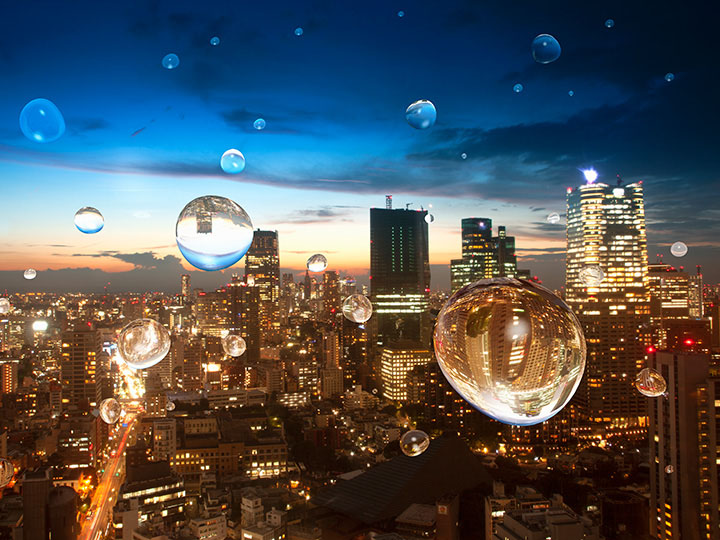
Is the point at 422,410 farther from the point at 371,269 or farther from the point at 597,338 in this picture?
the point at 371,269

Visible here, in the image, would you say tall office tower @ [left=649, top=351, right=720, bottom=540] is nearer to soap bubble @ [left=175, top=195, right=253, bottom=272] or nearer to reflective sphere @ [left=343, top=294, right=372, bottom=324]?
reflective sphere @ [left=343, top=294, right=372, bottom=324]

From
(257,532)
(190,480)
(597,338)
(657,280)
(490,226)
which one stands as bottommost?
(190,480)

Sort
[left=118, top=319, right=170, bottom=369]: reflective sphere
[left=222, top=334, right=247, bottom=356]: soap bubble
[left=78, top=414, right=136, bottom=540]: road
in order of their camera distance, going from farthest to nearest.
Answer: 1. [left=78, top=414, right=136, bottom=540]: road
2. [left=222, top=334, right=247, bottom=356]: soap bubble
3. [left=118, top=319, right=170, bottom=369]: reflective sphere

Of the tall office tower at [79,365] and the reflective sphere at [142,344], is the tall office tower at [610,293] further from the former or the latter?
the tall office tower at [79,365]

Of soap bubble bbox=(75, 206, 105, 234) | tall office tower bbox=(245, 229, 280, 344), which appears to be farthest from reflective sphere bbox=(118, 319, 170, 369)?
tall office tower bbox=(245, 229, 280, 344)

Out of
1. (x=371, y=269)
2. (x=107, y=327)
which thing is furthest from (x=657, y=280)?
(x=107, y=327)

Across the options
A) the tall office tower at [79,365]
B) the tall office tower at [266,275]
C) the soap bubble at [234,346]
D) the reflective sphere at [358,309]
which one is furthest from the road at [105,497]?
the tall office tower at [266,275]

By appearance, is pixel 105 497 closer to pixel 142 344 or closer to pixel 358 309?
pixel 358 309
